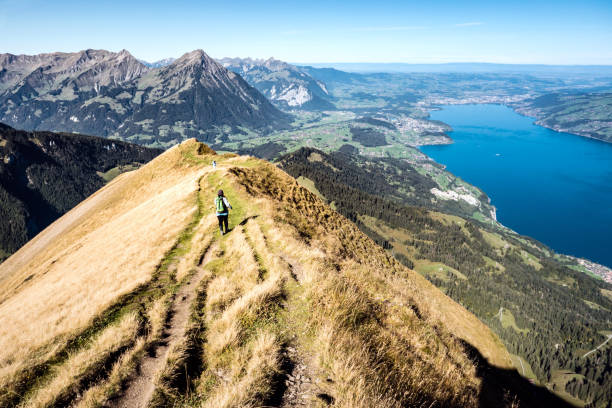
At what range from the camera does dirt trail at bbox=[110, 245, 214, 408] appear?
267 inches

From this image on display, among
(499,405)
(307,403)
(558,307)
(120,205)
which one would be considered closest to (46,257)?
(120,205)

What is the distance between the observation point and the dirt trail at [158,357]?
22.2 ft

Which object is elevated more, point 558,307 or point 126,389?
point 126,389

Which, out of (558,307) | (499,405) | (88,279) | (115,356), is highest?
(115,356)

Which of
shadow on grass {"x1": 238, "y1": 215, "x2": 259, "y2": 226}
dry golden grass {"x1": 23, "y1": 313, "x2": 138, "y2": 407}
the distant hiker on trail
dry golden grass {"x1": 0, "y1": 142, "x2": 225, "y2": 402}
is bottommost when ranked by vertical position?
dry golden grass {"x1": 0, "y1": 142, "x2": 225, "y2": 402}

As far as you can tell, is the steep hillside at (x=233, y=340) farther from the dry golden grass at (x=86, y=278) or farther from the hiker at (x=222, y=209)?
the hiker at (x=222, y=209)

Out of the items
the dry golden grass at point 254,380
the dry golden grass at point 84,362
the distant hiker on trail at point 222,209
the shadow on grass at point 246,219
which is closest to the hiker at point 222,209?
the distant hiker on trail at point 222,209

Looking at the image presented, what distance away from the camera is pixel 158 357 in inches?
327

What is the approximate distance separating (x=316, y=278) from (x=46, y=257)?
54.8 metres

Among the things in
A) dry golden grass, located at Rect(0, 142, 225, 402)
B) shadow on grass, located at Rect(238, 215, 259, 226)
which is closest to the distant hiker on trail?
shadow on grass, located at Rect(238, 215, 259, 226)

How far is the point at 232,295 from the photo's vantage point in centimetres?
1151

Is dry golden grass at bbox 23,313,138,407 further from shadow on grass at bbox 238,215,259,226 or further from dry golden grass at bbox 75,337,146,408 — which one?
shadow on grass at bbox 238,215,259,226

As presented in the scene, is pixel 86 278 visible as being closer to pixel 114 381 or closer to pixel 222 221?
pixel 222 221

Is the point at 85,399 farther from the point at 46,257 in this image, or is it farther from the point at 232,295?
the point at 46,257
